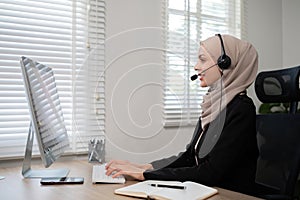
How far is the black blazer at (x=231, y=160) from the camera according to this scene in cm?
127

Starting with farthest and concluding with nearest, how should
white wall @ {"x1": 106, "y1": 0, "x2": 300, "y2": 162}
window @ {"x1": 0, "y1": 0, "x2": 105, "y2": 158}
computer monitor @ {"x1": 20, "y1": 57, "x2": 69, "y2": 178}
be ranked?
white wall @ {"x1": 106, "y1": 0, "x2": 300, "y2": 162} → window @ {"x1": 0, "y1": 0, "x2": 105, "y2": 158} → computer monitor @ {"x1": 20, "y1": 57, "x2": 69, "y2": 178}

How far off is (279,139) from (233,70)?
1.46 feet

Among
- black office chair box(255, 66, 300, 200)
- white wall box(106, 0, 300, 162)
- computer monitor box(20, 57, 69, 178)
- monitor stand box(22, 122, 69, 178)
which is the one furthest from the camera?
white wall box(106, 0, 300, 162)

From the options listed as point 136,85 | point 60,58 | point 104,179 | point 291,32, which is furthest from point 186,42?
point 104,179

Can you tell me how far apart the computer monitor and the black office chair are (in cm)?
92

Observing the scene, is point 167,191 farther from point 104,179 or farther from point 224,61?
point 224,61

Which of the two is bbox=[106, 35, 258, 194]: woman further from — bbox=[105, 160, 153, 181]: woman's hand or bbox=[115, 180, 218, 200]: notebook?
bbox=[115, 180, 218, 200]: notebook

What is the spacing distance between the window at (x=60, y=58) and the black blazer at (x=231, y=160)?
0.67 meters

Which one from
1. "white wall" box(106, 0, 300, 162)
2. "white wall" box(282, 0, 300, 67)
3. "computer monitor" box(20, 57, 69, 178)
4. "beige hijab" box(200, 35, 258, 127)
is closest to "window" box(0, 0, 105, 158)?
"white wall" box(106, 0, 300, 162)

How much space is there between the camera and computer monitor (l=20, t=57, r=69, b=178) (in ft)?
4.04

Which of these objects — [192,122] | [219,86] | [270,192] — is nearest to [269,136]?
[270,192]

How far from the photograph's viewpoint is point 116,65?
213 cm

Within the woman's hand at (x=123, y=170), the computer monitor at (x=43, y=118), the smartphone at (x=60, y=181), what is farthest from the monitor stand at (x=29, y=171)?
the woman's hand at (x=123, y=170)

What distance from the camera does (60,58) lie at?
6.40 ft
